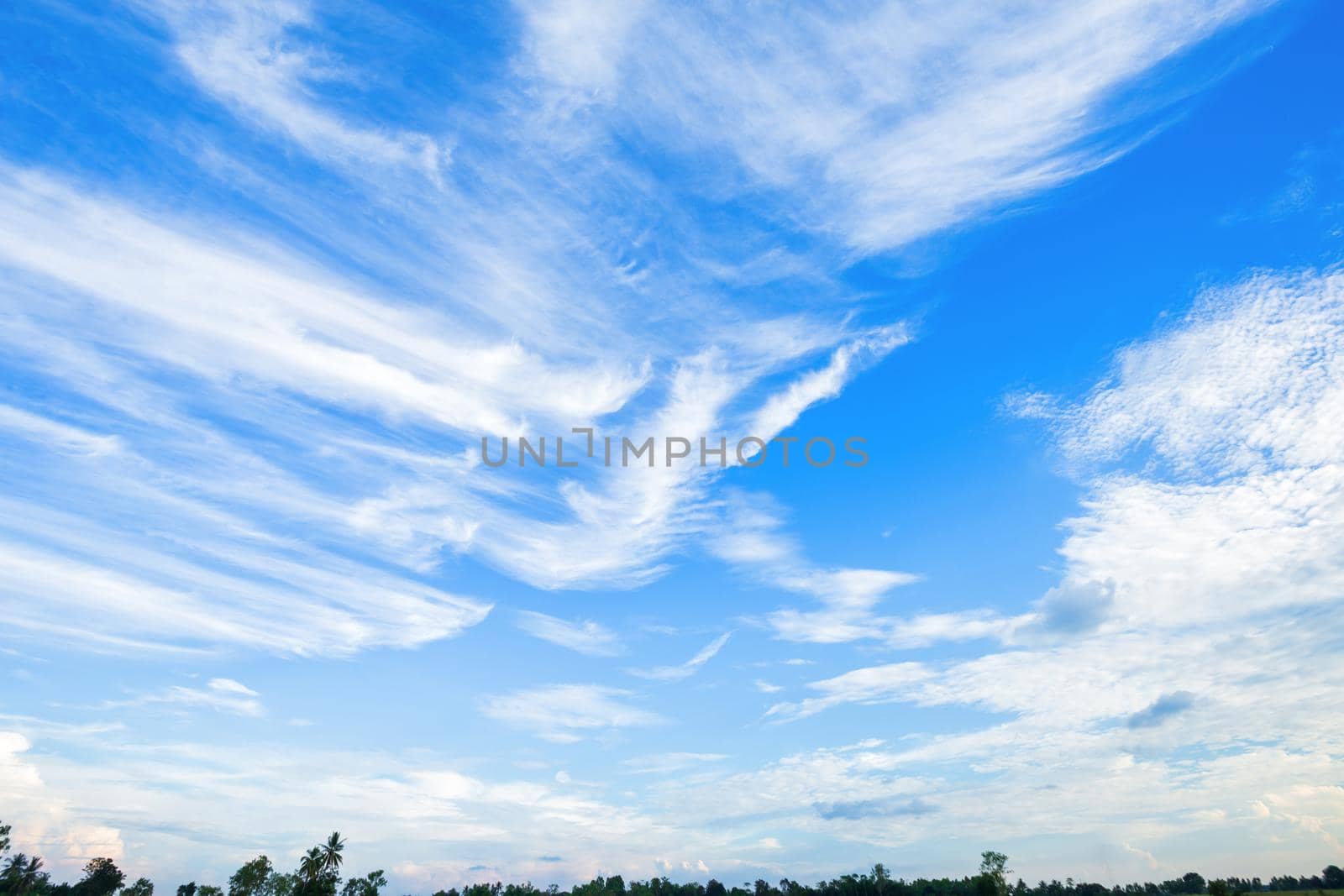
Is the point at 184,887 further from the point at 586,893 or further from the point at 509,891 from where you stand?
the point at 586,893

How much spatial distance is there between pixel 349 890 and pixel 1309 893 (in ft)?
673

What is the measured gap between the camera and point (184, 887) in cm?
16762

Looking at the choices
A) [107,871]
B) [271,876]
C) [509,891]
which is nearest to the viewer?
[271,876]

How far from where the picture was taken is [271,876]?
13938cm

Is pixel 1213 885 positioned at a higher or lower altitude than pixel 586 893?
higher

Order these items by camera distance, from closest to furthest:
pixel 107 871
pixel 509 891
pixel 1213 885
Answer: pixel 1213 885, pixel 107 871, pixel 509 891

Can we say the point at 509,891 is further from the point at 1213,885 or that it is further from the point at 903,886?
the point at 1213,885

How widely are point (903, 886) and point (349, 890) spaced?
140 meters

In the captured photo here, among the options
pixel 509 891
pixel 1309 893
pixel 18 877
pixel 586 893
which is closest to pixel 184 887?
pixel 18 877

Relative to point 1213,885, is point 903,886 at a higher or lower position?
lower

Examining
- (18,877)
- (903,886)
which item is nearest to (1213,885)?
(903,886)

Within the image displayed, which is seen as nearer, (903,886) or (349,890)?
(349,890)

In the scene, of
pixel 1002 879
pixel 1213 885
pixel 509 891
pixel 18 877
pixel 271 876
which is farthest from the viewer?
pixel 509 891

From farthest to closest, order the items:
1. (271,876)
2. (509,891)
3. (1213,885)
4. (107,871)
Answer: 1. (509,891)
2. (107,871)
3. (271,876)
4. (1213,885)
